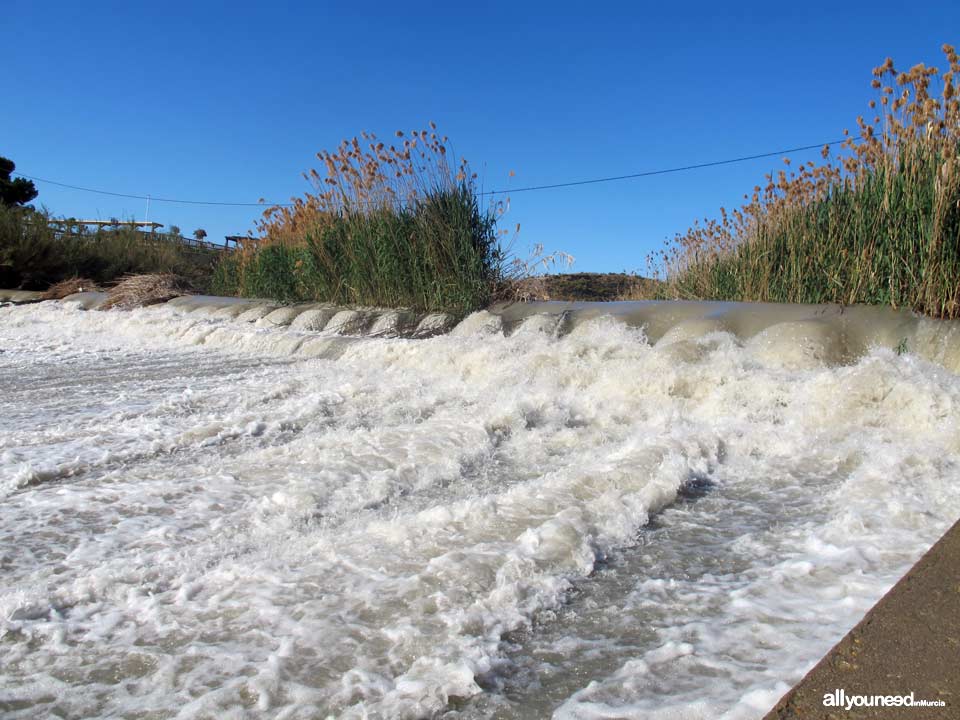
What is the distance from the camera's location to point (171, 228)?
52.0ft

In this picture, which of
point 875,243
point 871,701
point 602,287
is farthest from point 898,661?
point 602,287

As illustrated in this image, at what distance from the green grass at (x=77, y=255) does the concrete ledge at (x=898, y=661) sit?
13197mm

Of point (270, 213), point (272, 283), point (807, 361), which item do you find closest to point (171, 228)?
point (270, 213)

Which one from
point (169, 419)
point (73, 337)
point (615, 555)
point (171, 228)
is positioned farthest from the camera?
point (171, 228)

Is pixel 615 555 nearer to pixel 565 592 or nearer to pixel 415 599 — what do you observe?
pixel 565 592

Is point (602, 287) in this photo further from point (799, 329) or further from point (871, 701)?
point (871, 701)

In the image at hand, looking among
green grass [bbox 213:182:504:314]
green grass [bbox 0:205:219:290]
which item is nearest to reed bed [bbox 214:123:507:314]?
green grass [bbox 213:182:504:314]

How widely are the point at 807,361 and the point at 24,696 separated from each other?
3654 mm


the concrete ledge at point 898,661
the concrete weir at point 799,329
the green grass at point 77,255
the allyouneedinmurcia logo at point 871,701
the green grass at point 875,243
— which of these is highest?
the green grass at point 77,255

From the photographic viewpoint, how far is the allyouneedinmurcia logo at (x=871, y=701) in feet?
3.17

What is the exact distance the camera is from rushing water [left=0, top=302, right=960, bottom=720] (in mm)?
1188

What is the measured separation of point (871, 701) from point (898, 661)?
5.1 inches

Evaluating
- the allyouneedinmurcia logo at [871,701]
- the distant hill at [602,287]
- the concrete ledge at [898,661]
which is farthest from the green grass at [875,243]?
the distant hill at [602,287]

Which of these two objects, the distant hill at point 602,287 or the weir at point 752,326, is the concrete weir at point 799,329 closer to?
the weir at point 752,326
